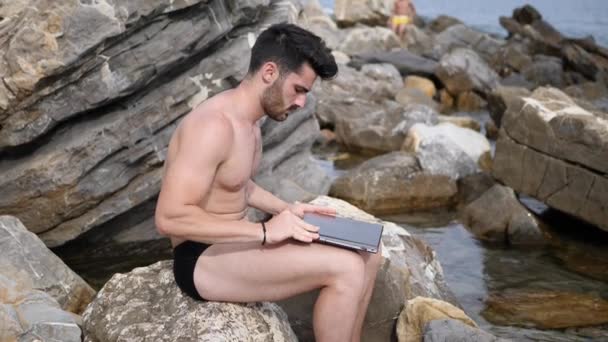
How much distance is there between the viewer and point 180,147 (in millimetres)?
4492

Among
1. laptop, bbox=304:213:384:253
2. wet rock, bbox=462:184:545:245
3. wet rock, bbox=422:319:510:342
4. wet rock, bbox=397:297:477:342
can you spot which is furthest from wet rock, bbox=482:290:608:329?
laptop, bbox=304:213:384:253

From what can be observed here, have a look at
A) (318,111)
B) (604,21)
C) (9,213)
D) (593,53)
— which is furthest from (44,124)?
(604,21)

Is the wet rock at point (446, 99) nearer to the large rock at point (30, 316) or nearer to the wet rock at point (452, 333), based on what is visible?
the wet rock at point (452, 333)

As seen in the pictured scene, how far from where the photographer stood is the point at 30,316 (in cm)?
512

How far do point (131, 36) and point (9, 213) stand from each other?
201 cm

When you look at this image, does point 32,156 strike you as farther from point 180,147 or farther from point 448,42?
point 448,42

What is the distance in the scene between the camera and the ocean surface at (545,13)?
1827 inches

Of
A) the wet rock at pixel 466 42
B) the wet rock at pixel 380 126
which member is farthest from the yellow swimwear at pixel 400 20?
the wet rock at pixel 380 126

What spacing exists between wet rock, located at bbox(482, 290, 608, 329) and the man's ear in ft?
13.4

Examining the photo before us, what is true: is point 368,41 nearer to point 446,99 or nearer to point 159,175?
point 446,99

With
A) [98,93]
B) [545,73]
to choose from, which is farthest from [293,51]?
[545,73]

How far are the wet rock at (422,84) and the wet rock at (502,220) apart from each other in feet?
33.1

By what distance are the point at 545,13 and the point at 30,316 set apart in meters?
60.2

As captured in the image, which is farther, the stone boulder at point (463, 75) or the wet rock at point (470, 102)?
the stone boulder at point (463, 75)
